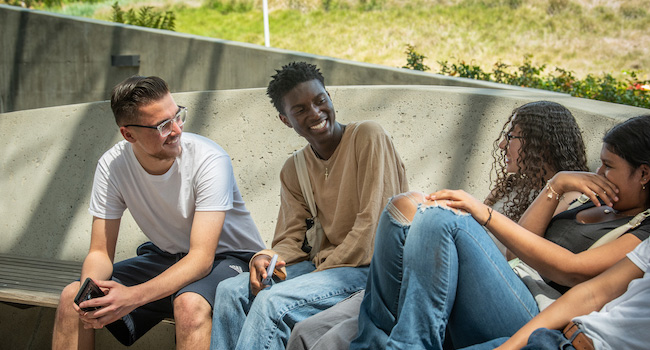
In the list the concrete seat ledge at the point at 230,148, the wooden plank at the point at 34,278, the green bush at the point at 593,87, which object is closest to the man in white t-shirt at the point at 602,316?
the concrete seat ledge at the point at 230,148

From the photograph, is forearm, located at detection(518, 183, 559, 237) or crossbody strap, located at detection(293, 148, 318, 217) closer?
forearm, located at detection(518, 183, 559, 237)

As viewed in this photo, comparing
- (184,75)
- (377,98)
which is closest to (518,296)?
(377,98)

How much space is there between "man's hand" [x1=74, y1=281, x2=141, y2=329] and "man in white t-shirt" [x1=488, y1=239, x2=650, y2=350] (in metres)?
1.51

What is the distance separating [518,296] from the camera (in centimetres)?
223

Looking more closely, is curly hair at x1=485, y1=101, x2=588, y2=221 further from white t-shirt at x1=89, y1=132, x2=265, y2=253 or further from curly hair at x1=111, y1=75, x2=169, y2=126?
curly hair at x1=111, y1=75, x2=169, y2=126

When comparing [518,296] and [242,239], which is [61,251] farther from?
[518,296]

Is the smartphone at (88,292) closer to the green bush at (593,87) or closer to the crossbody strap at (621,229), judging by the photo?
the crossbody strap at (621,229)

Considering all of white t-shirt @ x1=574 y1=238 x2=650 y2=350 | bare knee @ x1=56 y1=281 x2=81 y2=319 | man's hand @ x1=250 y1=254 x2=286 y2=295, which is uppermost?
white t-shirt @ x1=574 y1=238 x2=650 y2=350

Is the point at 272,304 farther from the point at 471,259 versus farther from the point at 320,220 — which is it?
the point at 471,259

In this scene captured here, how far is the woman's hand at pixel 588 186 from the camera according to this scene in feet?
7.64

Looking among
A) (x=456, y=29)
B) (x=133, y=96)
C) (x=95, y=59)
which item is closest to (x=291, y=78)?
(x=133, y=96)

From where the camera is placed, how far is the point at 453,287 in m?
2.20

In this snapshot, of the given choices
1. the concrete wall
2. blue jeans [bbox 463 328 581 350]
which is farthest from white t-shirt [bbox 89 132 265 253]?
the concrete wall

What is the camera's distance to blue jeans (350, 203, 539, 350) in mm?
2182
